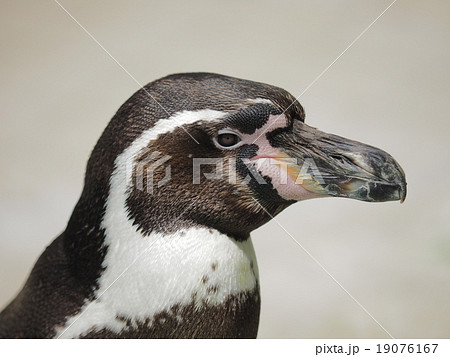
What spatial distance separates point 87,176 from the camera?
80 cm

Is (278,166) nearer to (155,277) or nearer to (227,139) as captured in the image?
(227,139)

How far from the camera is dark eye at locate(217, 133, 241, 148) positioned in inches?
28.8

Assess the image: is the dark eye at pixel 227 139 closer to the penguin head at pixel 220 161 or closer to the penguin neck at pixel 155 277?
the penguin head at pixel 220 161

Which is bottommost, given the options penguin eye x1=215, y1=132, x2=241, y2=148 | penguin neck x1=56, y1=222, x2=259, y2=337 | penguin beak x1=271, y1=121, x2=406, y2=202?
penguin neck x1=56, y1=222, x2=259, y2=337

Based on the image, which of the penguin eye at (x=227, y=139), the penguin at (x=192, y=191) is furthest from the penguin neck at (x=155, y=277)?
the penguin eye at (x=227, y=139)

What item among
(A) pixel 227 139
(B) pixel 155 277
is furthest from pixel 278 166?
(B) pixel 155 277

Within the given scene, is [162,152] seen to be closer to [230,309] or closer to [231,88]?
[231,88]

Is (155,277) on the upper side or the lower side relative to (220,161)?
lower

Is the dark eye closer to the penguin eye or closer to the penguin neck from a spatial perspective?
the penguin eye

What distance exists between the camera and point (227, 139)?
734mm

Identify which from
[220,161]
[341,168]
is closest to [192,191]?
[220,161]

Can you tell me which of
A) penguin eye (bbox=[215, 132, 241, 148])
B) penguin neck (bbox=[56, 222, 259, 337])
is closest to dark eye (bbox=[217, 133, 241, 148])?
penguin eye (bbox=[215, 132, 241, 148])
